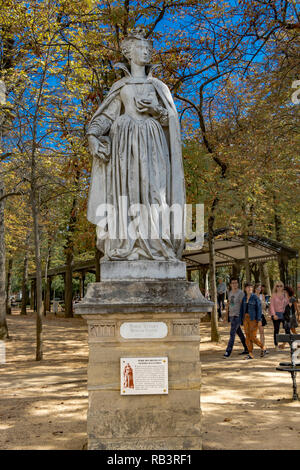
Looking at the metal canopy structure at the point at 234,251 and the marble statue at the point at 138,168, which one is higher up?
the marble statue at the point at 138,168

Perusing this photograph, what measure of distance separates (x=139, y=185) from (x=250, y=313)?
706cm

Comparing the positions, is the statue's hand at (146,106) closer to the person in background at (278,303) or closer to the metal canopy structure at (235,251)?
the person in background at (278,303)

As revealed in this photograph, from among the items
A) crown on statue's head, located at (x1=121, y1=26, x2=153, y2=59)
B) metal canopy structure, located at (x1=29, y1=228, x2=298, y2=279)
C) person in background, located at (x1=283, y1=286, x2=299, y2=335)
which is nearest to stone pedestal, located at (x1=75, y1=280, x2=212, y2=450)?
crown on statue's head, located at (x1=121, y1=26, x2=153, y2=59)

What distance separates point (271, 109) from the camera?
37.3 feet

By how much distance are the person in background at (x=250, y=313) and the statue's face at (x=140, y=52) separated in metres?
7.18

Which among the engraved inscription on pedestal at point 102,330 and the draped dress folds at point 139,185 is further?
the draped dress folds at point 139,185

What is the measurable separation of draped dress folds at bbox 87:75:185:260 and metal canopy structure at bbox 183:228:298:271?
12480mm

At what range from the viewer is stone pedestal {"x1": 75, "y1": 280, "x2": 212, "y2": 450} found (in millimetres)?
4199

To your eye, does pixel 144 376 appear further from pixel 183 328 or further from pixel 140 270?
pixel 140 270

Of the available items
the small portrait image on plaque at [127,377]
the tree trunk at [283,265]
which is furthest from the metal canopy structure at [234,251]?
the small portrait image on plaque at [127,377]

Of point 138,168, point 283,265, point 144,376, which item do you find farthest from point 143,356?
point 283,265

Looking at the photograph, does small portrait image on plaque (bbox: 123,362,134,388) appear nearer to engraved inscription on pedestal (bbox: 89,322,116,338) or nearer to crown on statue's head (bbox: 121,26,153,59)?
engraved inscription on pedestal (bbox: 89,322,116,338)

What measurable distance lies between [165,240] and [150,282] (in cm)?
52

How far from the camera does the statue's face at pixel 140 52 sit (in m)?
5.10
